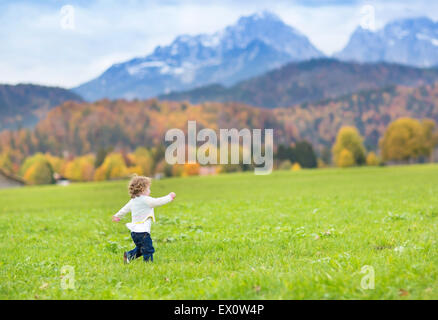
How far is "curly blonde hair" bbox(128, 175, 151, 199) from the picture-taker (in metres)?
10.2

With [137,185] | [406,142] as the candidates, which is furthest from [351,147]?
[137,185]

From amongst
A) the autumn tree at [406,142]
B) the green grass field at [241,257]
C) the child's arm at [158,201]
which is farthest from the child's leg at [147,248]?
the autumn tree at [406,142]

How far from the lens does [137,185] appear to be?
33.6 ft

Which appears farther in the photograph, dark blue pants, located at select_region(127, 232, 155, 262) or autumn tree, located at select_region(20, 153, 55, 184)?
autumn tree, located at select_region(20, 153, 55, 184)

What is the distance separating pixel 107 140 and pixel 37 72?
127762mm

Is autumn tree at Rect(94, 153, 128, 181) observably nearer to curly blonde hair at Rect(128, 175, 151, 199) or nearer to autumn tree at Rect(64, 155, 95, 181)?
autumn tree at Rect(64, 155, 95, 181)

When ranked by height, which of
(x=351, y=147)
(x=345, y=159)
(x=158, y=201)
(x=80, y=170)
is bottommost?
(x=80, y=170)

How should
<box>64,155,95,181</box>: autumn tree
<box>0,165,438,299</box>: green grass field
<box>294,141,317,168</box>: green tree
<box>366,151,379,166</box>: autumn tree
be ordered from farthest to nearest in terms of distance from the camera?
<box>64,155,95,181</box>: autumn tree < <box>294,141,317,168</box>: green tree < <box>366,151,379,166</box>: autumn tree < <box>0,165,438,299</box>: green grass field

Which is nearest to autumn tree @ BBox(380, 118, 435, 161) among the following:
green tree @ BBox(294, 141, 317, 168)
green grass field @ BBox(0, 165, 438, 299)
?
green tree @ BBox(294, 141, 317, 168)

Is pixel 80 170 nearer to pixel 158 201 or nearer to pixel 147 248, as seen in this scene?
pixel 147 248

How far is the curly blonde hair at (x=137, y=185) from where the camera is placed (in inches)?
403

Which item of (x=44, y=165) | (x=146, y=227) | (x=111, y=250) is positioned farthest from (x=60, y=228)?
(x=44, y=165)

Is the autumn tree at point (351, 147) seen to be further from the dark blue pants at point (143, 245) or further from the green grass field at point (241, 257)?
the dark blue pants at point (143, 245)
